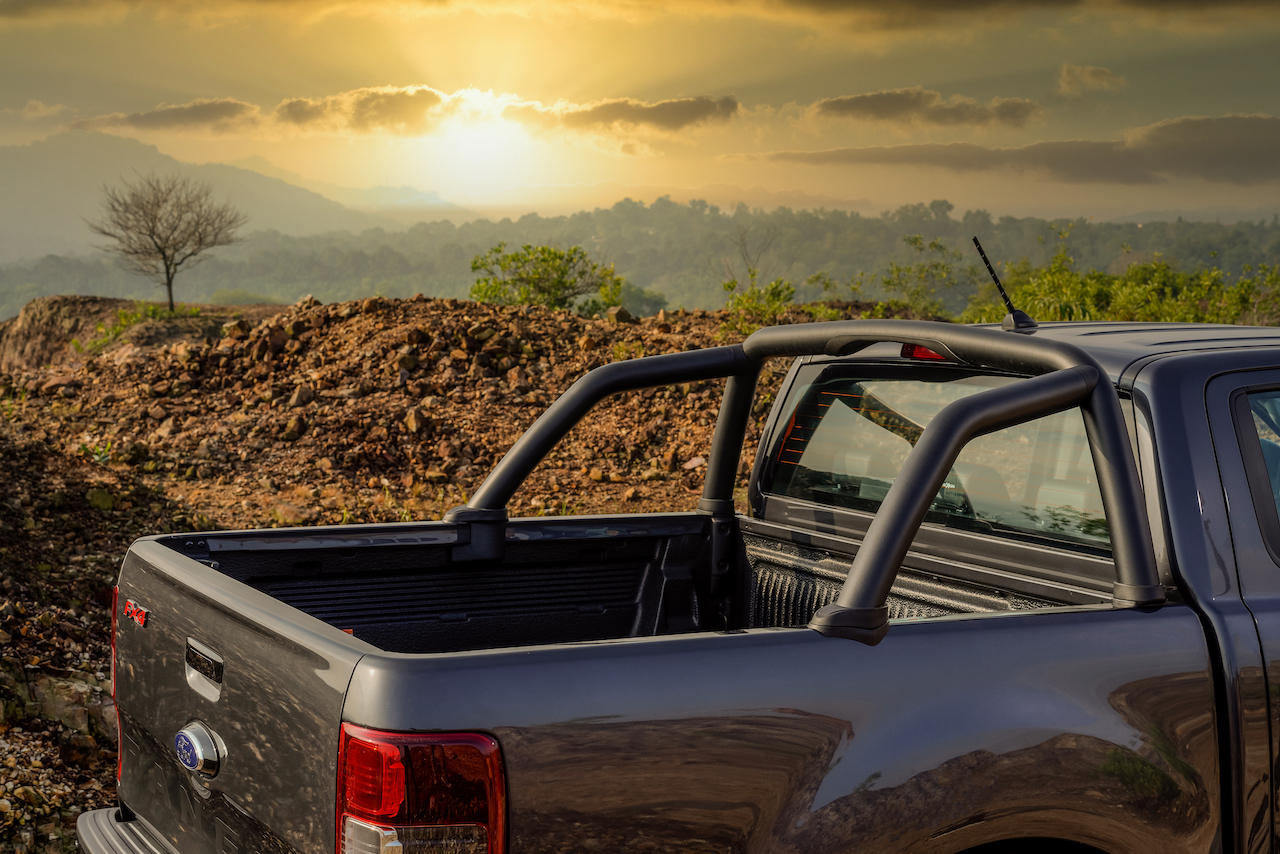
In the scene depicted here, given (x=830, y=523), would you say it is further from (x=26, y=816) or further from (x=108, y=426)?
(x=108, y=426)

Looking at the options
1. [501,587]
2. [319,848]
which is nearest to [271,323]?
[501,587]

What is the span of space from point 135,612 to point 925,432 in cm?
185

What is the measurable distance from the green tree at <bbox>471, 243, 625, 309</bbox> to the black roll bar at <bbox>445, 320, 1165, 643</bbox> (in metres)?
17.9

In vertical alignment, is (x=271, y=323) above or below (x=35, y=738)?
above

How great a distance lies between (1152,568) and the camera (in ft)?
6.91

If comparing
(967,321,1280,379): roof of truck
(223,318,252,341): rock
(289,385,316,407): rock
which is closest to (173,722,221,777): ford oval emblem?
(967,321,1280,379): roof of truck

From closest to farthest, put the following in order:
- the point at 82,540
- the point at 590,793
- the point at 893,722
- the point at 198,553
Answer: the point at 590,793 → the point at 893,722 → the point at 198,553 → the point at 82,540

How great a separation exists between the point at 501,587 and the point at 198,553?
0.87m

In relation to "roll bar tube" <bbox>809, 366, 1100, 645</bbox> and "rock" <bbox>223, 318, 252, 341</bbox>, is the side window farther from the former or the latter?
"rock" <bbox>223, 318, 252, 341</bbox>

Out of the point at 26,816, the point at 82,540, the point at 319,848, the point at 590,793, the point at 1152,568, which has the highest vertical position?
the point at 1152,568

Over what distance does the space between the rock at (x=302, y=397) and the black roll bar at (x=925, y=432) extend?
36.9 feet

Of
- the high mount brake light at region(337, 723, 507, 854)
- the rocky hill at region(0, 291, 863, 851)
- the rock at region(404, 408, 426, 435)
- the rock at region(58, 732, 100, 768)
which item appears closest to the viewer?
the high mount brake light at region(337, 723, 507, 854)

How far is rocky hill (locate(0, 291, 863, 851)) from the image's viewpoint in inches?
178

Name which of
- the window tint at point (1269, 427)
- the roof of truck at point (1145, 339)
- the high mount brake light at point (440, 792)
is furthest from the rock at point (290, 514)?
the window tint at point (1269, 427)
